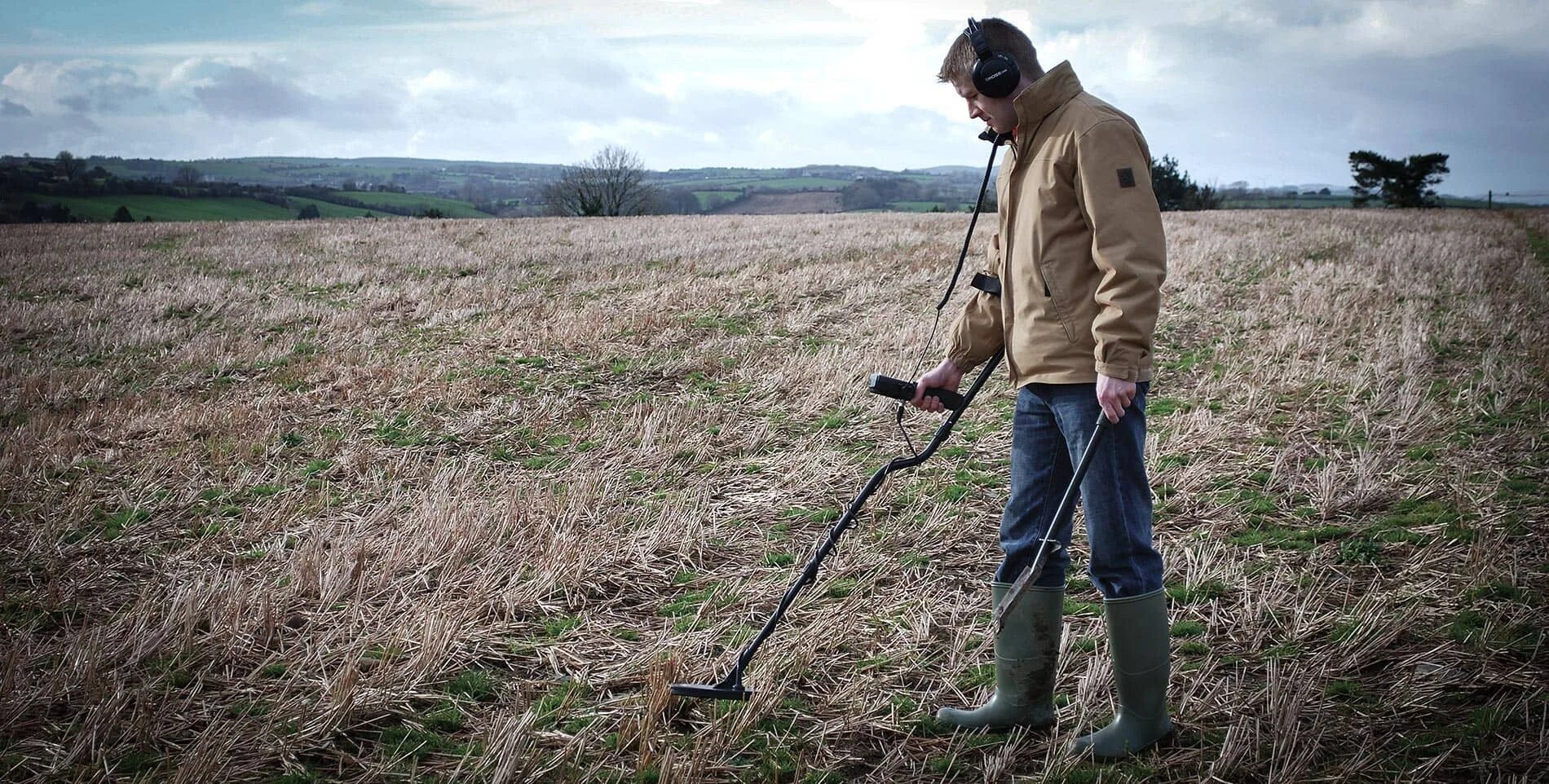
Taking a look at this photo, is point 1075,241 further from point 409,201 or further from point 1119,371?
point 409,201

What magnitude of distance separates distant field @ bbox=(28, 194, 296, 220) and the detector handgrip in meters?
42.6

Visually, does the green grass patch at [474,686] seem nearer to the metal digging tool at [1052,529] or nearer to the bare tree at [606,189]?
the metal digging tool at [1052,529]

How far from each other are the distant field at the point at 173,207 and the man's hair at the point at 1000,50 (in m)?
42.8

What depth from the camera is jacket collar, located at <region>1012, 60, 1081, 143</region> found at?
2787 mm

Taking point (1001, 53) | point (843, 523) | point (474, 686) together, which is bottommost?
point (474, 686)

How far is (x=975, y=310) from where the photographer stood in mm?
3295

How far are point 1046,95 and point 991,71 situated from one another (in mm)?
192

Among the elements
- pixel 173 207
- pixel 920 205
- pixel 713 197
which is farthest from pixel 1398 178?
pixel 173 207

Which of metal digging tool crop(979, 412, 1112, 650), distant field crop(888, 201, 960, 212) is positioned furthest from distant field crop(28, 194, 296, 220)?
metal digging tool crop(979, 412, 1112, 650)

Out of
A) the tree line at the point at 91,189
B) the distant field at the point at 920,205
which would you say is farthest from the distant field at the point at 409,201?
the distant field at the point at 920,205

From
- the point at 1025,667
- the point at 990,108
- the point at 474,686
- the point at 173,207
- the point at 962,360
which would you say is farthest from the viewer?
the point at 173,207

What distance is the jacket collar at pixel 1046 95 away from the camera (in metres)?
2.79

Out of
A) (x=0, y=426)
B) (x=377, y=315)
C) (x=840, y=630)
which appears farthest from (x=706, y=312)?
(x=840, y=630)

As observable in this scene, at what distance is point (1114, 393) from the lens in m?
2.63
